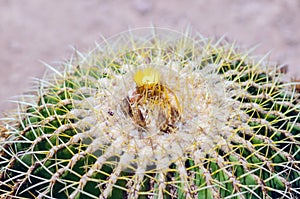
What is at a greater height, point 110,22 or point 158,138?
point 110,22

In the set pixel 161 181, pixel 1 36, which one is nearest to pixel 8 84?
pixel 1 36

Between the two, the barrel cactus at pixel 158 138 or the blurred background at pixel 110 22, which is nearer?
the barrel cactus at pixel 158 138

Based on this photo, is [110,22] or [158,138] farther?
A: [110,22]

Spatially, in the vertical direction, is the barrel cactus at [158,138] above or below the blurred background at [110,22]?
below

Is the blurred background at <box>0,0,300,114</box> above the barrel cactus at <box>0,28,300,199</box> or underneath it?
above

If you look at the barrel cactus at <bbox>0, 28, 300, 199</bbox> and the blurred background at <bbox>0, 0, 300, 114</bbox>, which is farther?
the blurred background at <bbox>0, 0, 300, 114</bbox>
